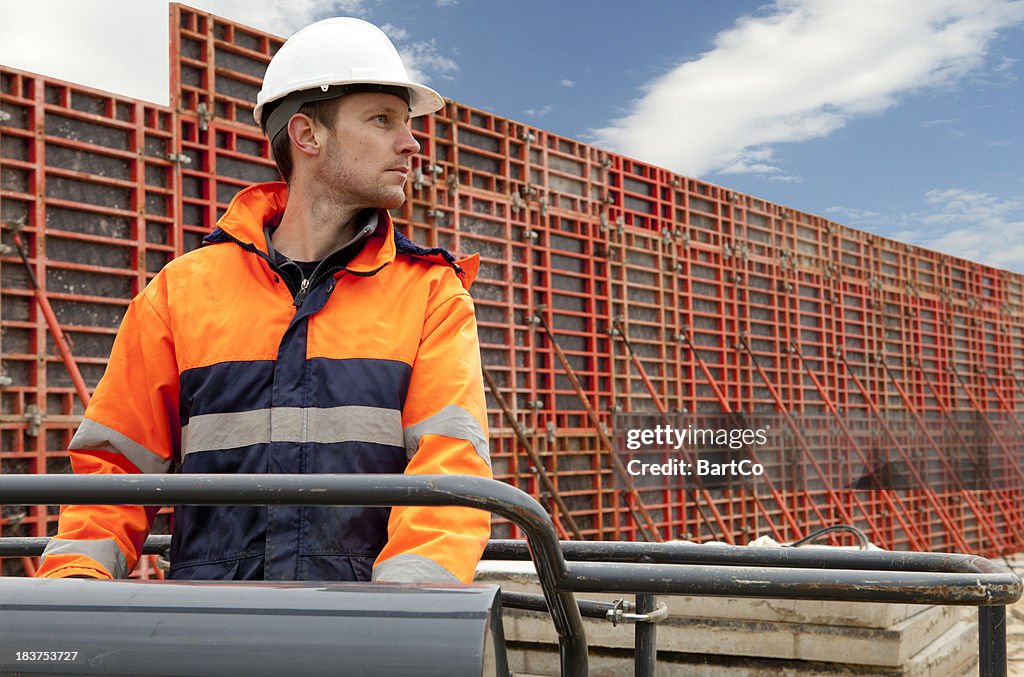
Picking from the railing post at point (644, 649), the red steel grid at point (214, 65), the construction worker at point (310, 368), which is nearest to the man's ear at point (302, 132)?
the construction worker at point (310, 368)

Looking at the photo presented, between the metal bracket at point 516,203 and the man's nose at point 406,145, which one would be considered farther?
the metal bracket at point 516,203

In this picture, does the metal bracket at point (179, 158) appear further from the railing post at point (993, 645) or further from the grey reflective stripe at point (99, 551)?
the railing post at point (993, 645)

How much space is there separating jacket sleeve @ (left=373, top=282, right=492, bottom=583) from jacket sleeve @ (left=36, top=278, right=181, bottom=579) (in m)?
0.57

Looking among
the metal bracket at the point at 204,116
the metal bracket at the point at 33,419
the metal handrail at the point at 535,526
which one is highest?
the metal bracket at the point at 204,116

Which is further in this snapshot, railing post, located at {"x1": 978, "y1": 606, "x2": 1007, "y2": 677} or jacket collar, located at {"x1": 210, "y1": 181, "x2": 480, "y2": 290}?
jacket collar, located at {"x1": 210, "y1": 181, "x2": 480, "y2": 290}

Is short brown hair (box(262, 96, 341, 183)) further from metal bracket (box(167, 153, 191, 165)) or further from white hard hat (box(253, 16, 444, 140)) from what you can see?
metal bracket (box(167, 153, 191, 165))

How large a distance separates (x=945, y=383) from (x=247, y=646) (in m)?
19.0

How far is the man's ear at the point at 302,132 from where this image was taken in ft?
7.47

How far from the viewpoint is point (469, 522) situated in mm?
1874

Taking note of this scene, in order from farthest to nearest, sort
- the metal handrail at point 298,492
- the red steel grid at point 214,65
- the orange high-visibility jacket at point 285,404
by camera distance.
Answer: the red steel grid at point 214,65 → the orange high-visibility jacket at point 285,404 → the metal handrail at point 298,492

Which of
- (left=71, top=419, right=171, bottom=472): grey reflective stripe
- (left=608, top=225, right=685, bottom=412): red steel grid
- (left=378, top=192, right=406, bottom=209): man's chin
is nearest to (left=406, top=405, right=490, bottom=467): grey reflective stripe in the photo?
(left=378, top=192, right=406, bottom=209): man's chin

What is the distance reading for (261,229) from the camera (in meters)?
2.23

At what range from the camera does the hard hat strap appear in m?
2.28

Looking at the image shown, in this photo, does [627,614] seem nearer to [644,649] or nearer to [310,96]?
[644,649]
